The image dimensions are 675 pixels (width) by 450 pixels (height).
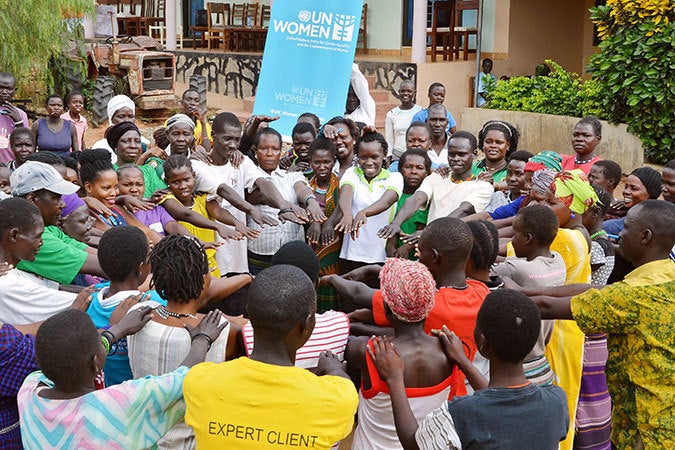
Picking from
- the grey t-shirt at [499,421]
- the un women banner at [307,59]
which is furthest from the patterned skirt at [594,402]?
the un women banner at [307,59]

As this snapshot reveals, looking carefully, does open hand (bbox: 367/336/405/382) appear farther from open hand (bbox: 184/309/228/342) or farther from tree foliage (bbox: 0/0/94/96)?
tree foliage (bbox: 0/0/94/96)

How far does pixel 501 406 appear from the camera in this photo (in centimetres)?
269

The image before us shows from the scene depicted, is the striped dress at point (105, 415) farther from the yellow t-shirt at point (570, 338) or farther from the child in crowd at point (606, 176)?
the child in crowd at point (606, 176)

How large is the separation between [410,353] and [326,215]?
106 inches

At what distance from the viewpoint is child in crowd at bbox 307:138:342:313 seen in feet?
17.8

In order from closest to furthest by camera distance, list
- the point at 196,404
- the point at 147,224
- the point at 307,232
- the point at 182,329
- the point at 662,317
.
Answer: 1. the point at 196,404
2. the point at 182,329
3. the point at 662,317
4. the point at 147,224
5. the point at 307,232

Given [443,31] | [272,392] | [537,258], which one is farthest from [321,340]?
[443,31]

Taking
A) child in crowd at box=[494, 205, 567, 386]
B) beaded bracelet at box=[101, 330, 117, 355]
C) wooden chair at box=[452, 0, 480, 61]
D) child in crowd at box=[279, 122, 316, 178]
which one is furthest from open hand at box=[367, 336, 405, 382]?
wooden chair at box=[452, 0, 480, 61]

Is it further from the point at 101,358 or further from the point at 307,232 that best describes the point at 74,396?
the point at 307,232

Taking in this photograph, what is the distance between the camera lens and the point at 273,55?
1102 cm

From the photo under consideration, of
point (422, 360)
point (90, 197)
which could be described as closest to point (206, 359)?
point (422, 360)

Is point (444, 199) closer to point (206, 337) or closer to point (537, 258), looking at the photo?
point (537, 258)

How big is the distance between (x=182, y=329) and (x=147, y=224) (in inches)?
84.4

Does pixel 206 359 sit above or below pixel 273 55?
below
